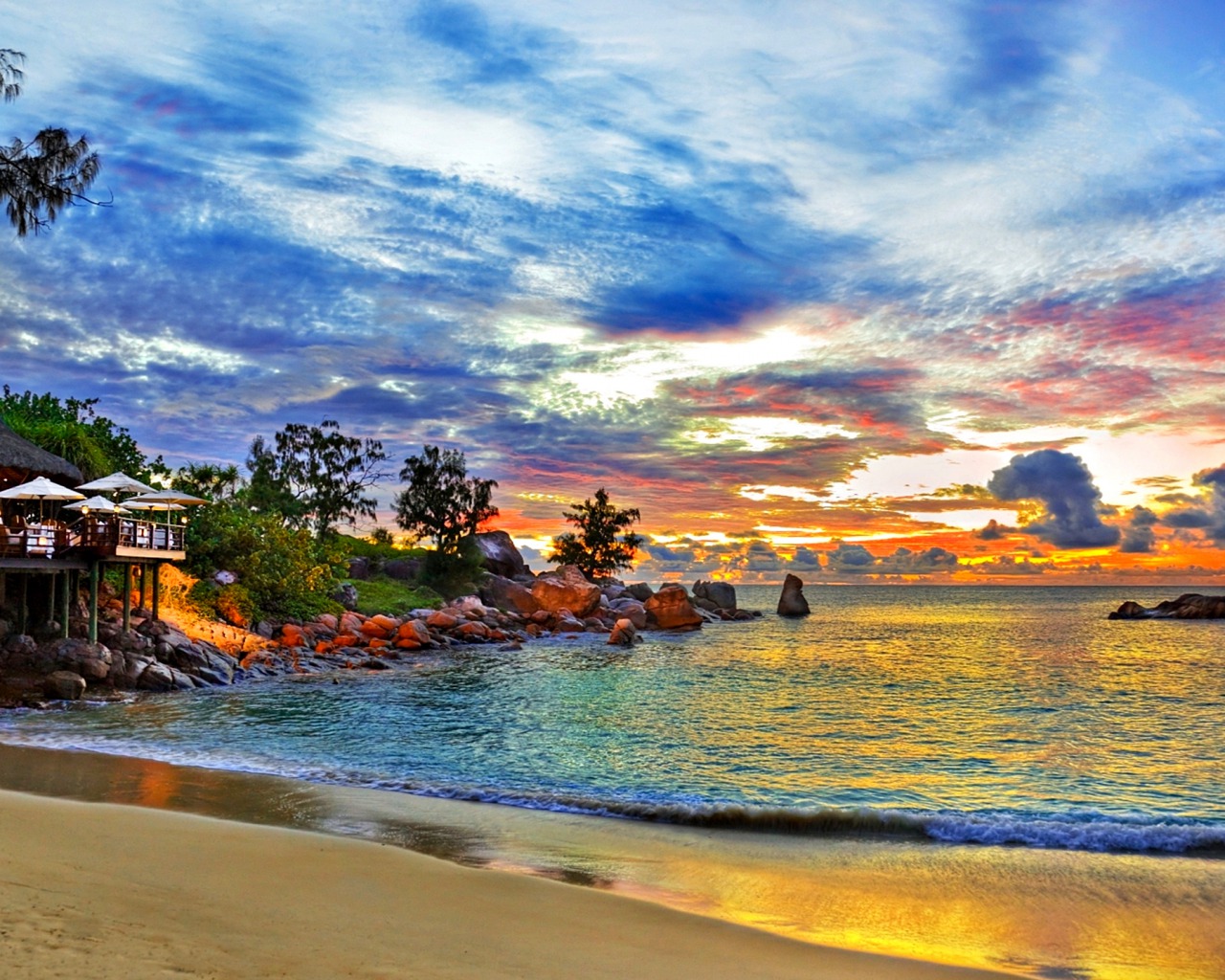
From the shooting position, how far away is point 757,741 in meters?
23.8

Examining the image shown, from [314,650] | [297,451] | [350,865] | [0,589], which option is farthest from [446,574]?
[350,865]

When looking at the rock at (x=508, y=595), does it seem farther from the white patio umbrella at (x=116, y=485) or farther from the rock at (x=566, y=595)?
the white patio umbrella at (x=116, y=485)

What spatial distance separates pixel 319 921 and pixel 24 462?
33.8 metres

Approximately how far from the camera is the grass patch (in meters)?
59.1

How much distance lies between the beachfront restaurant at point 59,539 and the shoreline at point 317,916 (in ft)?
68.7

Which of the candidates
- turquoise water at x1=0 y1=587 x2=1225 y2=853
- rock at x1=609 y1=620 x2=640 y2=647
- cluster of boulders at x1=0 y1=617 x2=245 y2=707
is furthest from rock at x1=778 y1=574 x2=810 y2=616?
cluster of boulders at x1=0 y1=617 x2=245 y2=707

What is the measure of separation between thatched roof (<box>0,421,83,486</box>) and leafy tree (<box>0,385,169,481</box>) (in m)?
2.93

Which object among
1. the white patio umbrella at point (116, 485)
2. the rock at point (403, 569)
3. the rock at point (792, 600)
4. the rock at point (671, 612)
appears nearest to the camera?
the white patio umbrella at point (116, 485)

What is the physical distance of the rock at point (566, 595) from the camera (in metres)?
70.1

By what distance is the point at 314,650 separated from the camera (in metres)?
43.2

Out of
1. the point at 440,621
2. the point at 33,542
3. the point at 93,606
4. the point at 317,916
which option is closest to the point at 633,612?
the point at 440,621

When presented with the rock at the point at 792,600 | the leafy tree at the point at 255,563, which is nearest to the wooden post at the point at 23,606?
the leafy tree at the point at 255,563

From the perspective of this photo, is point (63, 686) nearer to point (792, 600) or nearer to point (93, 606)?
point (93, 606)

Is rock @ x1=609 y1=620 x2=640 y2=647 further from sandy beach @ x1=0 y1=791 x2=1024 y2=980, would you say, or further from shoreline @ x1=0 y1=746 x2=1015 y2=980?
sandy beach @ x1=0 y1=791 x2=1024 y2=980
